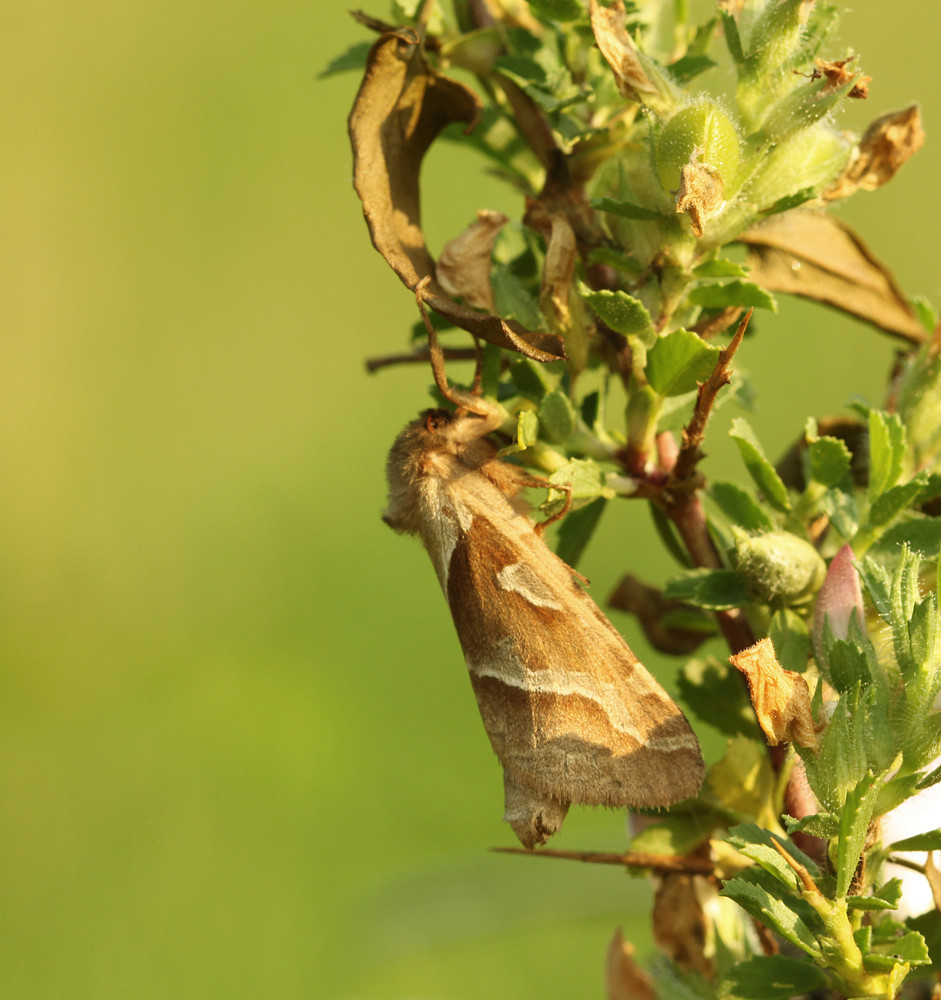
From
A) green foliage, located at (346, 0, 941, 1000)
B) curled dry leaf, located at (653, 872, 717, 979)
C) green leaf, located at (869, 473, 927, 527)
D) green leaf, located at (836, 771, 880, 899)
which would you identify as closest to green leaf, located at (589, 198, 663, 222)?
green foliage, located at (346, 0, 941, 1000)

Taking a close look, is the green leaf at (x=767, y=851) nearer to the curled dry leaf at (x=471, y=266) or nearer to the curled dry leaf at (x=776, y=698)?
the curled dry leaf at (x=776, y=698)

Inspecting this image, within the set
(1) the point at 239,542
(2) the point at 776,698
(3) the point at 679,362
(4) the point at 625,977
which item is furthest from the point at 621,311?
(1) the point at 239,542

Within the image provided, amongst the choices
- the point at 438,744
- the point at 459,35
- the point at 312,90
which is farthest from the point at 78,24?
the point at 459,35

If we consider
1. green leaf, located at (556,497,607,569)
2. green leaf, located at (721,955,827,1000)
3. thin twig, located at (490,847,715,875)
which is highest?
green leaf, located at (556,497,607,569)

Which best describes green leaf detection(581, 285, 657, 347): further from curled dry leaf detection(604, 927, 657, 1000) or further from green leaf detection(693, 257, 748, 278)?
curled dry leaf detection(604, 927, 657, 1000)

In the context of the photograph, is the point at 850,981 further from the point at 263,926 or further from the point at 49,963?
the point at 49,963

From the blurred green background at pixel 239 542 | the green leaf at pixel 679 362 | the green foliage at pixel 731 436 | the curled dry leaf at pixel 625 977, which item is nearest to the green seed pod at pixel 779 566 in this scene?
the green foliage at pixel 731 436
